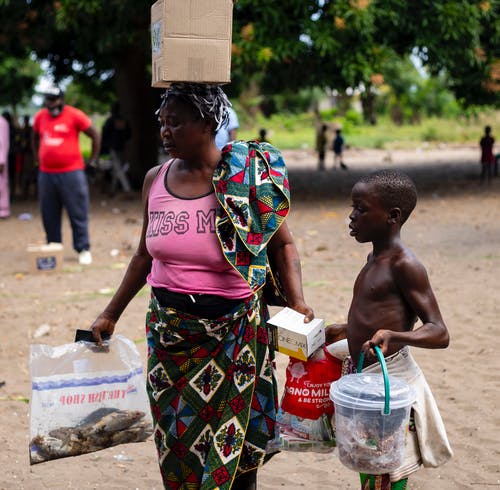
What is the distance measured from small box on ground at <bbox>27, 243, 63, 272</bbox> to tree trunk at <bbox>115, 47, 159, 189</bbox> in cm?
757

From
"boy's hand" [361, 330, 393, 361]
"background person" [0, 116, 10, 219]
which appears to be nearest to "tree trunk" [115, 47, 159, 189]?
"background person" [0, 116, 10, 219]

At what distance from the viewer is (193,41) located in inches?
106

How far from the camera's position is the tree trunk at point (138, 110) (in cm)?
1565

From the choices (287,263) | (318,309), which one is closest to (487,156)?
(318,309)

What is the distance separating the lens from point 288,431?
115 inches

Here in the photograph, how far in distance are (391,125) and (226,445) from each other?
141 feet

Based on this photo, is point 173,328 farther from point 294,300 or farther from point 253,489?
point 253,489

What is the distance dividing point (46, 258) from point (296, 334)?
6051 millimetres

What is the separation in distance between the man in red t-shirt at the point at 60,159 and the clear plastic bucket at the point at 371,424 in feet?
20.1

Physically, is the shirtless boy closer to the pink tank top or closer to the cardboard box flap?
the pink tank top

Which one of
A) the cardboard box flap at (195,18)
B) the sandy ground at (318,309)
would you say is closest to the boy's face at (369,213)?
the cardboard box flap at (195,18)

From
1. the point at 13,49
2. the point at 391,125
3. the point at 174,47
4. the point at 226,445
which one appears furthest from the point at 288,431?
the point at 391,125

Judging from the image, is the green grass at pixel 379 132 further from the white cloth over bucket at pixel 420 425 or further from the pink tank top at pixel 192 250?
the white cloth over bucket at pixel 420 425

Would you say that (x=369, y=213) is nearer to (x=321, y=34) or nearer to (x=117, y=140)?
(x=321, y=34)
